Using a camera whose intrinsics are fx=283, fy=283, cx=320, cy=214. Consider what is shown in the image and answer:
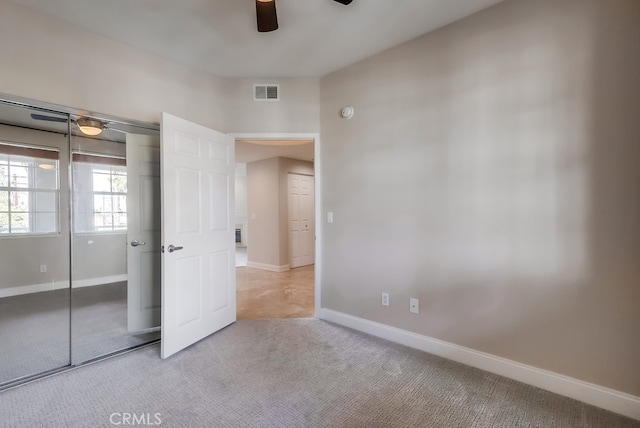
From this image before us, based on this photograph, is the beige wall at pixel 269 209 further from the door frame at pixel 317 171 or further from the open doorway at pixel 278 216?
the door frame at pixel 317 171

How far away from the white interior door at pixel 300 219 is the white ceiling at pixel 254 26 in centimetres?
358

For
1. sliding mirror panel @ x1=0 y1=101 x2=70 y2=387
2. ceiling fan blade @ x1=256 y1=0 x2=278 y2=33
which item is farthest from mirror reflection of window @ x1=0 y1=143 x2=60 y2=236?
ceiling fan blade @ x1=256 y1=0 x2=278 y2=33

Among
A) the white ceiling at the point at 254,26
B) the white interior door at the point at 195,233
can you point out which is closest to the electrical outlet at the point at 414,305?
the white interior door at the point at 195,233

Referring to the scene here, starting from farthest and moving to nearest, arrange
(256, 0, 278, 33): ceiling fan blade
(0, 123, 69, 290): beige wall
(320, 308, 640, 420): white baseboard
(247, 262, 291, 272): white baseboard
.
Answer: (247, 262, 291, 272): white baseboard, (0, 123, 69, 290): beige wall, (320, 308, 640, 420): white baseboard, (256, 0, 278, 33): ceiling fan blade

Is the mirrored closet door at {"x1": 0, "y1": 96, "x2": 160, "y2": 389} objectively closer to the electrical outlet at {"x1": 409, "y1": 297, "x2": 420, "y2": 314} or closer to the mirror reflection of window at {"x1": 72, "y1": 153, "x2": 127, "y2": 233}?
the mirror reflection of window at {"x1": 72, "y1": 153, "x2": 127, "y2": 233}

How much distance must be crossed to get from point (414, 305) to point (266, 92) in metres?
2.75

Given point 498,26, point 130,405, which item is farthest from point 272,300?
point 498,26

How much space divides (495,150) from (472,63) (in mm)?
724

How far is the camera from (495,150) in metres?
2.13

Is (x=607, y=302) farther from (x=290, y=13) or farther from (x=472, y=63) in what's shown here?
(x=290, y=13)

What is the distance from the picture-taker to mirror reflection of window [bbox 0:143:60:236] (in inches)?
129

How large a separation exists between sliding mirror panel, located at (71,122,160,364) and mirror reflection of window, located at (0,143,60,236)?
66.2 inches

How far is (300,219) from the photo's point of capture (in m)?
6.48

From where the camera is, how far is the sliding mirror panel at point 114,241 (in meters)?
2.51
